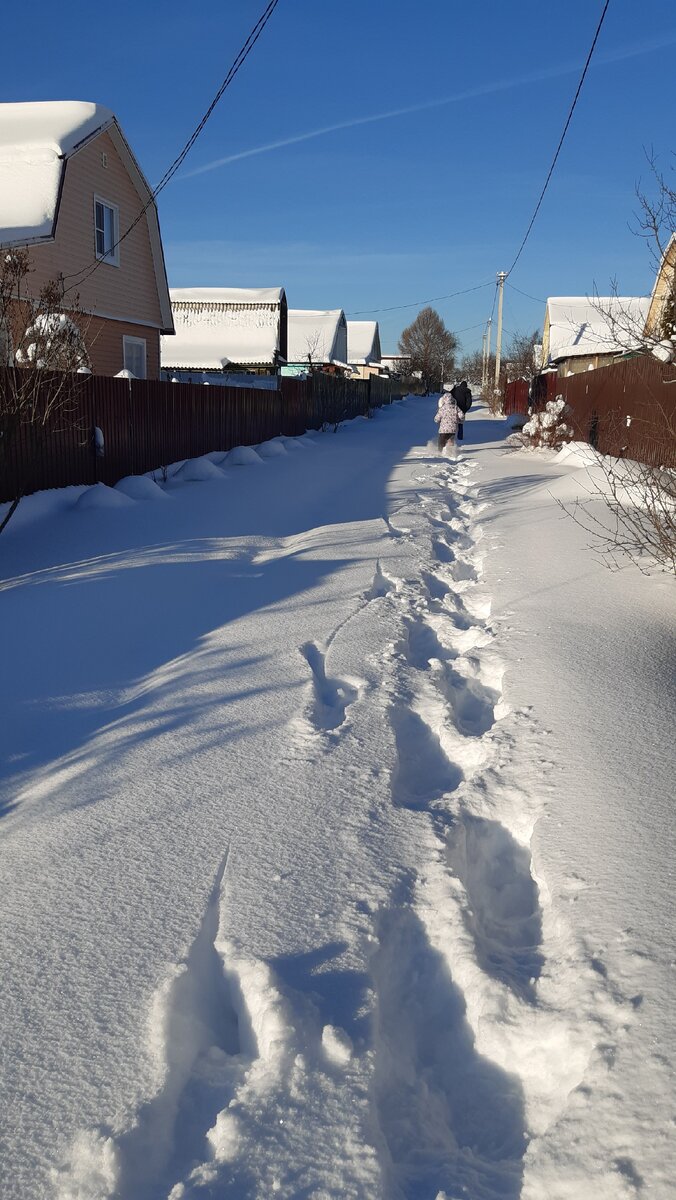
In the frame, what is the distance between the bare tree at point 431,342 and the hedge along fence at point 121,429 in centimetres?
9052

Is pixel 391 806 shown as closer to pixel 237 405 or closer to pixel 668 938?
pixel 668 938

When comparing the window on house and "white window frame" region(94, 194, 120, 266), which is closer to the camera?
"white window frame" region(94, 194, 120, 266)

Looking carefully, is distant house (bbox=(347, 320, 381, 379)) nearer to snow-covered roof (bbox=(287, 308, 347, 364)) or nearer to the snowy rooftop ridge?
snow-covered roof (bbox=(287, 308, 347, 364))

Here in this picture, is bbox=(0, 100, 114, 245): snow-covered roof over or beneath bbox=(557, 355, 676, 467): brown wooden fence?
over

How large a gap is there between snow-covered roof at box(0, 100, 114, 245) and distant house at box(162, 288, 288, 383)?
16323 millimetres

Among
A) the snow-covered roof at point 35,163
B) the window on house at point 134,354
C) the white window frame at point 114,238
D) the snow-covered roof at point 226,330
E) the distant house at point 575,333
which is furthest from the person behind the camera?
the snow-covered roof at point 226,330

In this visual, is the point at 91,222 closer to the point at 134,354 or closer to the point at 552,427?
the point at 134,354

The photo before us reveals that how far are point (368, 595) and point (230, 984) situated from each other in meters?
4.19

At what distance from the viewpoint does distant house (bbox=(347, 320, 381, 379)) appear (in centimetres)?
6569

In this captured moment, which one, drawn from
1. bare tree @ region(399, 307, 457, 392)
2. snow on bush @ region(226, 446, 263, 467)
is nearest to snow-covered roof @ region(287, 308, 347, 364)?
snow on bush @ region(226, 446, 263, 467)

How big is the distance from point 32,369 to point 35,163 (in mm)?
8833

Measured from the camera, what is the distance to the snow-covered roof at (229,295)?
112 feet

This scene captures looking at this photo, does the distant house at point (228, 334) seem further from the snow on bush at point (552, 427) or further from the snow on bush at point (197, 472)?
the snow on bush at point (197, 472)

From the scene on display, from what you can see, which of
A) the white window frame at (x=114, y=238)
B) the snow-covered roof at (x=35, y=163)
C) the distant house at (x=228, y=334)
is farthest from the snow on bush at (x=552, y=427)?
the distant house at (x=228, y=334)
